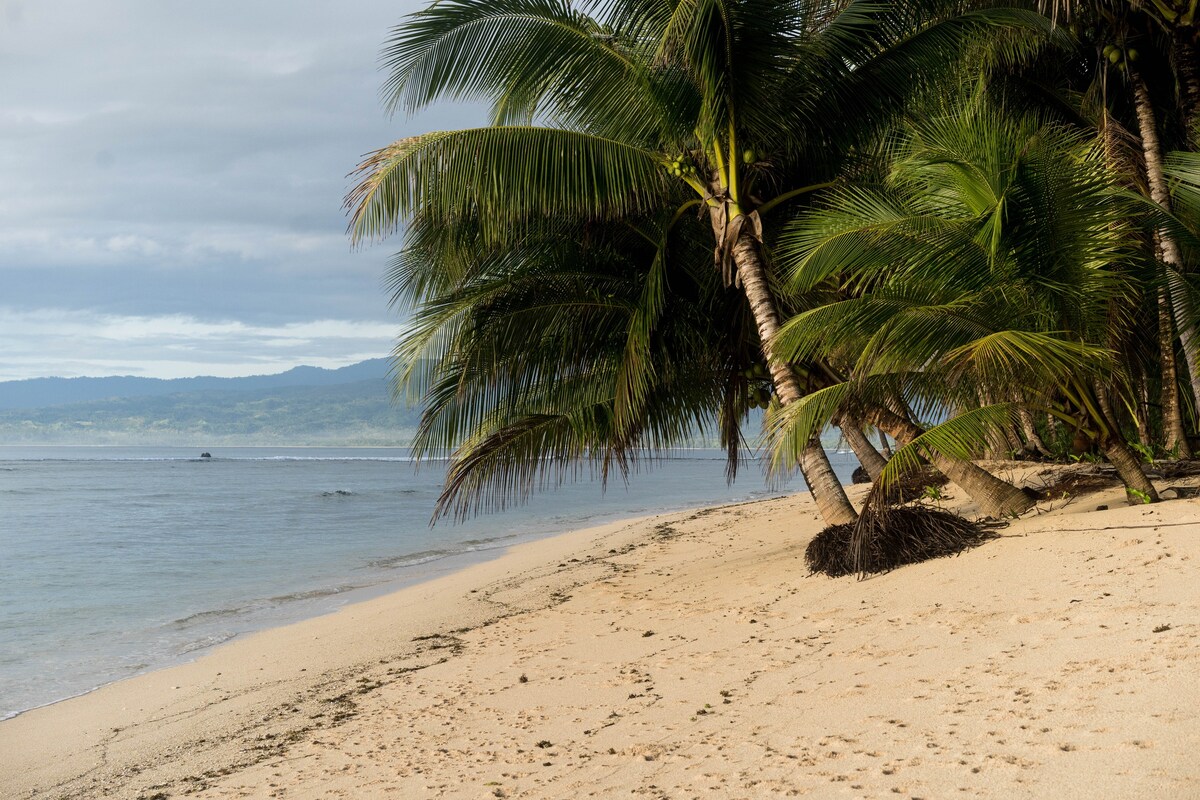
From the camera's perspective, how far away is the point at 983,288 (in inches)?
271

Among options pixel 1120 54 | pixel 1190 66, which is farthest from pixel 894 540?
pixel 1120 54

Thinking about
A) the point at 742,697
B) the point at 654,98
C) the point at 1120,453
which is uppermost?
the point at 654,98

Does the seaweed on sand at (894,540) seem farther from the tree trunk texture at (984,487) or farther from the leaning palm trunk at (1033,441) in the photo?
the leaning palm trunk at (1033,441)

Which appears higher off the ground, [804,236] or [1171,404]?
[804,236]

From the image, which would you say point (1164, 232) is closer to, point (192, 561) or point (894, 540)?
point (894, 540)

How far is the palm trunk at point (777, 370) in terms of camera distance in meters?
8.98

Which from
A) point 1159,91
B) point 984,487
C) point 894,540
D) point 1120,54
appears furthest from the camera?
point 1159,91

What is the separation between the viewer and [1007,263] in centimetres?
675

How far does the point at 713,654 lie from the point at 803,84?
6080 mm

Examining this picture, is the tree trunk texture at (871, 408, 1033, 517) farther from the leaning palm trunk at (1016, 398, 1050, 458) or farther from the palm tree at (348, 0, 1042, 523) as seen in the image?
the leaning palm trunk at (1016, 398, 1050, 458)

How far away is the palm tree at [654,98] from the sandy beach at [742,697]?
2831mm

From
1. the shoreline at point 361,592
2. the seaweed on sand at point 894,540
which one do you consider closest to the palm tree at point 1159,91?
the seaweed on sand at point 894,540

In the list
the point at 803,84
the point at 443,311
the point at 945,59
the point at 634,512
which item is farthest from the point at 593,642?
the point at 634,512

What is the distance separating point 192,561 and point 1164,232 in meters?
17.3
